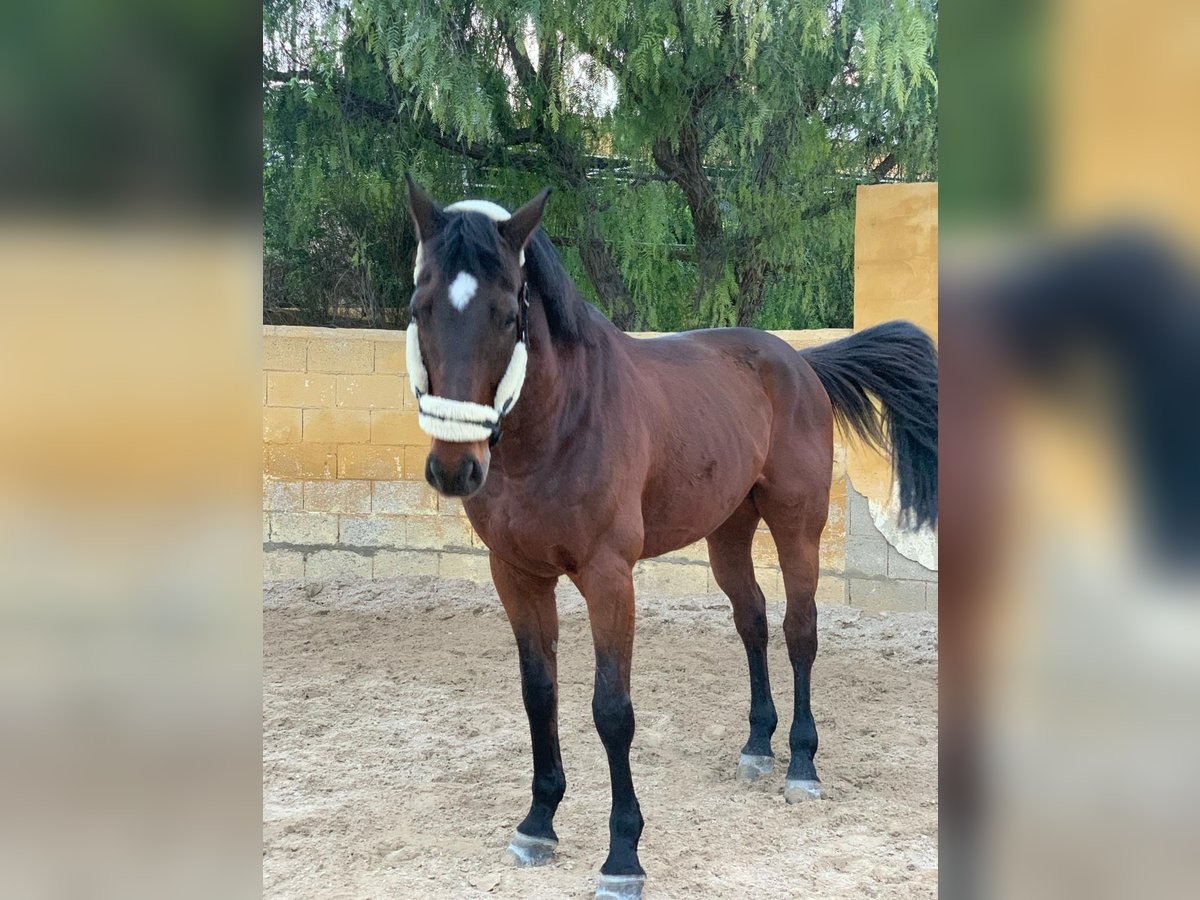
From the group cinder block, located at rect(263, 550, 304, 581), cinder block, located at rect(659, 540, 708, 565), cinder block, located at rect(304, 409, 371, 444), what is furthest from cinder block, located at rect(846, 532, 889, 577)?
cinder block, located at rect(263, 550, 304, 581)

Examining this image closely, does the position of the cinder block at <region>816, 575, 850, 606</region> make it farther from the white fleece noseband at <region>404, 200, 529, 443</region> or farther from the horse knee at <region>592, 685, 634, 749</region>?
the white fleece noseband at <region>404, 200, 529, 443</region>

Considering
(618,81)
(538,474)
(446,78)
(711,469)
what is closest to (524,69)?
(618,81)

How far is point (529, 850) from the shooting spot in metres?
2.90

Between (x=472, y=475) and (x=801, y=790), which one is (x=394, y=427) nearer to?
(x=801, y=790)

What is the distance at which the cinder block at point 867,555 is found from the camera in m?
5.53

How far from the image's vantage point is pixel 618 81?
6.85 meters

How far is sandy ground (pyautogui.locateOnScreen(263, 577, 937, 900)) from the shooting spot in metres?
2.82

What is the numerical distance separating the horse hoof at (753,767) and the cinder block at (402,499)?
321cm

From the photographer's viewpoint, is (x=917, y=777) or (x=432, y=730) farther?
(x=432, y=730)

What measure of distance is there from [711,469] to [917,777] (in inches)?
54.8
